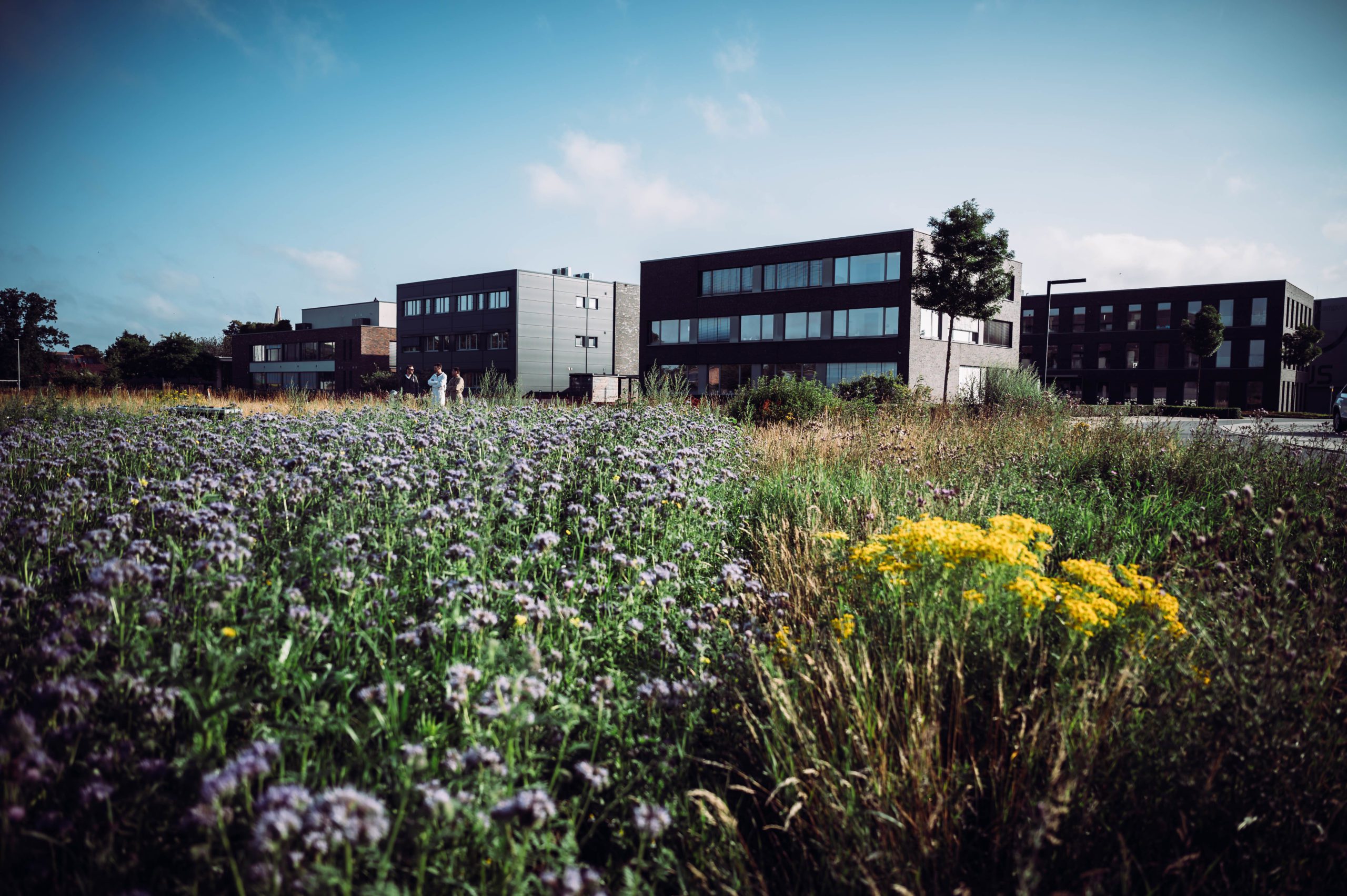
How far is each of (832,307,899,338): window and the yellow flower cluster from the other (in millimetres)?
33211

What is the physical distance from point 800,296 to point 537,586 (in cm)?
3616

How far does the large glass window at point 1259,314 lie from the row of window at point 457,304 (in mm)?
53305

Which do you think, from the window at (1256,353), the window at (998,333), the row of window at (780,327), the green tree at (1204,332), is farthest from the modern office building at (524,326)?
the window at (1256,353)

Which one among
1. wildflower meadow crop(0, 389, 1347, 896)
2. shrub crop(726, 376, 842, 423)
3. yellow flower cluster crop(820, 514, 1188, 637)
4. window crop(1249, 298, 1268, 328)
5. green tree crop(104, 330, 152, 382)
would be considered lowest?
wildflower meadow crop(0, 389, 1347, 896)

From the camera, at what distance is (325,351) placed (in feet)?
223

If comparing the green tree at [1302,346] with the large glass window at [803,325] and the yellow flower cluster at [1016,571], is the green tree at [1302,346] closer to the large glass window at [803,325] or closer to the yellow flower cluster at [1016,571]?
Answer: the large glass window at [803,325]

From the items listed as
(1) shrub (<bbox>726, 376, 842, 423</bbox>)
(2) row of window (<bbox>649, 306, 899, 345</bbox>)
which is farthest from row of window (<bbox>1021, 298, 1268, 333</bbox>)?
(1) shrub (<bbox>726, 376, 842, 423</bbox>)

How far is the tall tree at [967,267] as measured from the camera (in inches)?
1102

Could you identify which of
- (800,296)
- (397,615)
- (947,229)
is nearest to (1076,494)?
(397,615)

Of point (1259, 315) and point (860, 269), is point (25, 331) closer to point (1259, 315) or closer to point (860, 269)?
point (860, 269)

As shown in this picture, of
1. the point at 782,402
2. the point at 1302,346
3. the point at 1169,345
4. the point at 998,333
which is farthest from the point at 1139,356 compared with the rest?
the point at 782,402

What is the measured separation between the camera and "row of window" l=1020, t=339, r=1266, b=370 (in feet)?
177

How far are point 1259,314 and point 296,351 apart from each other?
85.7 m

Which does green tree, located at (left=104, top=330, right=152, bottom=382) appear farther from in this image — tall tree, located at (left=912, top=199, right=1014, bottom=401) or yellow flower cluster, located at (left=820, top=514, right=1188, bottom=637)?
yellow flower cluster, located at (left=820, top=514, right=1188, bottom=637)
